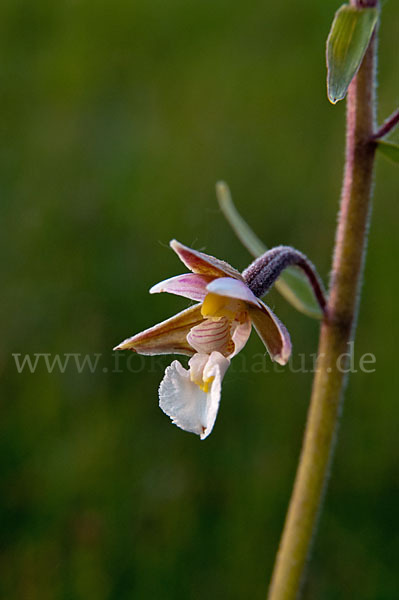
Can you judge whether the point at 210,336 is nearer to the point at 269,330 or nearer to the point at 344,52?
the point at 269,330

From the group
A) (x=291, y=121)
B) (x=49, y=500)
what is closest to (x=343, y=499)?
(x=49, y=500)

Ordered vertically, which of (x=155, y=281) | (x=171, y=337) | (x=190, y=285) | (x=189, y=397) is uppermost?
(x=155, y=281)

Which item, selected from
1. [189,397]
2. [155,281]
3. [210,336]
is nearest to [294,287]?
[210,336]

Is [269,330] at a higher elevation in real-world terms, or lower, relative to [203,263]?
lower

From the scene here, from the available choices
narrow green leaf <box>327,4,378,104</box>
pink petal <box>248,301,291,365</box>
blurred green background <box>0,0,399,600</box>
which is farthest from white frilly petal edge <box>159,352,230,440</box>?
narrow green leaf <box>327,4,378,104</box>

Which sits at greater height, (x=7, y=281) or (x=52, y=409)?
(x=7, y=281)

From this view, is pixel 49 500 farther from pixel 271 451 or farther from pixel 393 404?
pixel 393 404

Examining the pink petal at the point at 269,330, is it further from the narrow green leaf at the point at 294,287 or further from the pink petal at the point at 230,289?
the narrow green leaf at the point at 294,287
